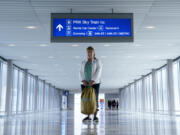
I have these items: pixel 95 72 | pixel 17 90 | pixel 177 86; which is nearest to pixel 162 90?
pixel 177 86

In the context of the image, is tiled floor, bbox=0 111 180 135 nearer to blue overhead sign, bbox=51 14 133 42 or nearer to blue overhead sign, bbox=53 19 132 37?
blue overhead sign, bbox=51 14 133 42

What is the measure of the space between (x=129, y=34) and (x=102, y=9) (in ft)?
5.33

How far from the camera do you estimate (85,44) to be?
49.2 feet

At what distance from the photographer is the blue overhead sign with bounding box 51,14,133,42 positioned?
848cm

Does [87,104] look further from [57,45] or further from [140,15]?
[57,45]

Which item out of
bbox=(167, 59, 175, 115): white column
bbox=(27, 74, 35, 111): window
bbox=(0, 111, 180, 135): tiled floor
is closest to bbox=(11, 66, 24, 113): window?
Answer: bbox=(27, 74, 35, 111): window

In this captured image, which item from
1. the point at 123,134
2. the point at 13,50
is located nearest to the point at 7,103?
the point at 13,50

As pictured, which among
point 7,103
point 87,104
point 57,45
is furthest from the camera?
point 7,103

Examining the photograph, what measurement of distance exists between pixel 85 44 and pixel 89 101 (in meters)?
9.77

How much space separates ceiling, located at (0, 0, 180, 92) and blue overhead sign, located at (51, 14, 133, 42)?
0.65 meters

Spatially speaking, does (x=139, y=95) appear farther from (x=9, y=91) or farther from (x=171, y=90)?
(x=9, y=91)

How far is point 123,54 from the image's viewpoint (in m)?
18.1

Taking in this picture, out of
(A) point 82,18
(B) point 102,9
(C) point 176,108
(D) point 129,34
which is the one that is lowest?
(C) point 176,108

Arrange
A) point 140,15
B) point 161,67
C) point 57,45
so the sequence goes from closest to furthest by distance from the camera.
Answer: point 140,15
point 57,45
point 161,67
